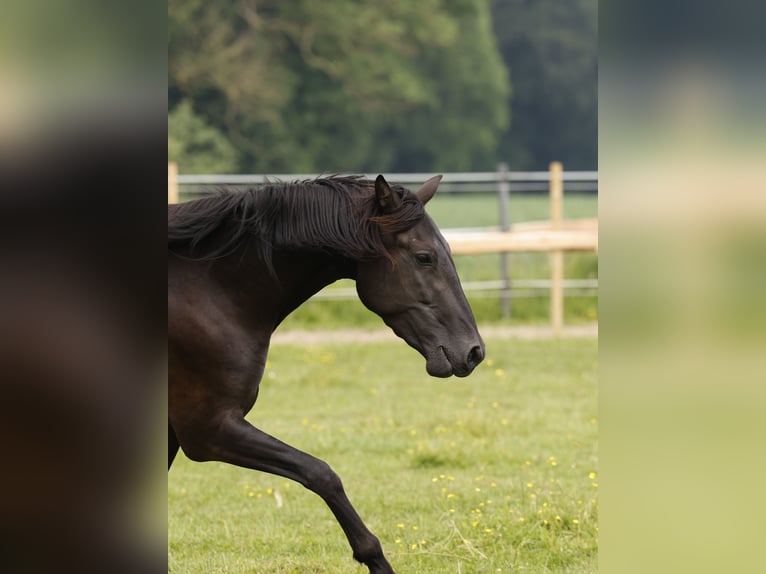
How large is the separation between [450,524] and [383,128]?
38345 mm

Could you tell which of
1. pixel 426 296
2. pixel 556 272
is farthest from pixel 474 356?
pixel 556 272

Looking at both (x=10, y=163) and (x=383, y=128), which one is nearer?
(x=10, y=163)

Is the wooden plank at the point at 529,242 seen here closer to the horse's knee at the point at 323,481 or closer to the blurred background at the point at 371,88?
the horse's knee at the point at 323,481

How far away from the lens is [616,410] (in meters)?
1.91

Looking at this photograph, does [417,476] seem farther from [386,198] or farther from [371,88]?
[371,88]

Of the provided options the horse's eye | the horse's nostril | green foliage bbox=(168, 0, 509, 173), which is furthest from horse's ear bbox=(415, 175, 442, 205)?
green foliage bbox=(168, 0, 509, 173)

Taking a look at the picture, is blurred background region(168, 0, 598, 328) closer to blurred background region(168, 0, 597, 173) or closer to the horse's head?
blurred background region(168, 0, 597, 173)

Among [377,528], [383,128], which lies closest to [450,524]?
[377,528]

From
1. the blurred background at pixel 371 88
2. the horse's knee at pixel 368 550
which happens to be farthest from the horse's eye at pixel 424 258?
the blurred background at pixel 371 88

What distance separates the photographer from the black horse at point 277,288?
3.70 metres

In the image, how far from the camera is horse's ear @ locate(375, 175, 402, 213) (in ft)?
12.4

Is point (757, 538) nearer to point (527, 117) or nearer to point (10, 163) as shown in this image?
point (10, 163)

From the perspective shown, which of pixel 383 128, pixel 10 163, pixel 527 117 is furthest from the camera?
pixel 527 117

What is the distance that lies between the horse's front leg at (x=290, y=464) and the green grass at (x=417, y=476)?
87 centimetres
